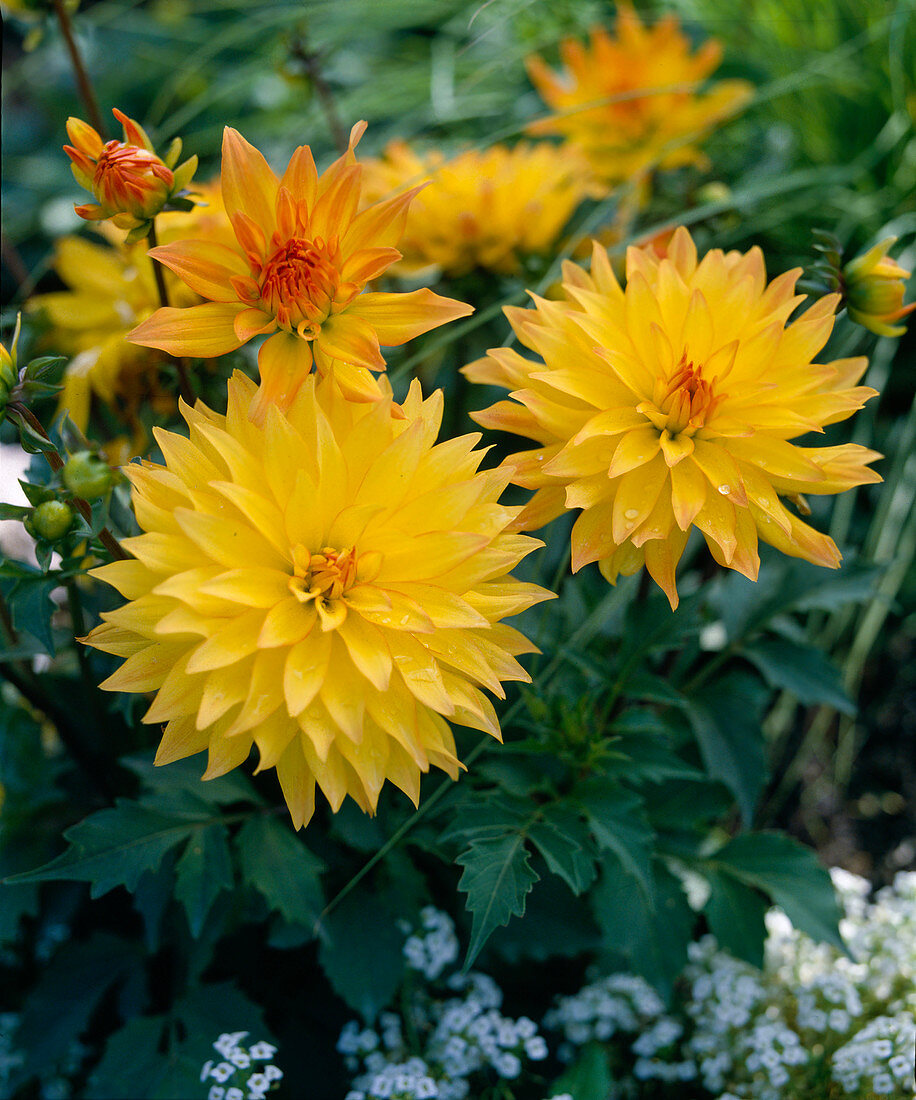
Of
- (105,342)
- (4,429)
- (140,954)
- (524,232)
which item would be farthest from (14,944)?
(524,232)

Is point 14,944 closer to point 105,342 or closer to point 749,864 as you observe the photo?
point 105,342

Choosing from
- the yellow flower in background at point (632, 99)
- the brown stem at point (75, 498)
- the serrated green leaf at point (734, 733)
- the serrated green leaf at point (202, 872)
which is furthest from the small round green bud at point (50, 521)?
the yellow flower in background at point (632, 99)

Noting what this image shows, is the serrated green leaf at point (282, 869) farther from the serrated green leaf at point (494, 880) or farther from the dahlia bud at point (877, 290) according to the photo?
the dahlia bud at point (877, 290)

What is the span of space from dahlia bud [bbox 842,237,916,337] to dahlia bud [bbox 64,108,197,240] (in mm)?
598

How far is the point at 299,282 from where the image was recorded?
0.68 m

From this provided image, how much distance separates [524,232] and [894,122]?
2.82 feet

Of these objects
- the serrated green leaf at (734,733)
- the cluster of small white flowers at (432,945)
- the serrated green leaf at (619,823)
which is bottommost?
the cluster of small white flowers at (432,945)

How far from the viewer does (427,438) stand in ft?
2.36

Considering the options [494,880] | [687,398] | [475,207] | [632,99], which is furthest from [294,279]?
[632,99]

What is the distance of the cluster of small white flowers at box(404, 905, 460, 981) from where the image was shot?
96 cm

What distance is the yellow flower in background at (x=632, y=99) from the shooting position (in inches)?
61.4

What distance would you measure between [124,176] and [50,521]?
0.28m

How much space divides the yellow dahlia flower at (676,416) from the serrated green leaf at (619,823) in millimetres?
234

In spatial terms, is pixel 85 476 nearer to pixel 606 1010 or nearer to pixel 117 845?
pixel 117 845
